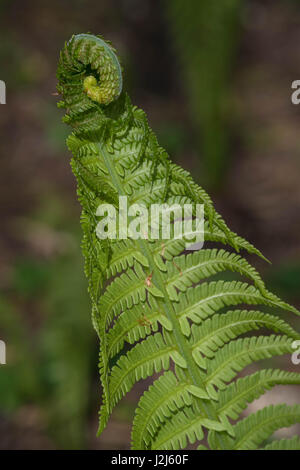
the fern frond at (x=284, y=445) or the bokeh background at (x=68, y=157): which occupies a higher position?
the bokeh background at (x=68, y=157)

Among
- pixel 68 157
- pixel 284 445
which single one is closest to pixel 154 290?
pixel 284 445

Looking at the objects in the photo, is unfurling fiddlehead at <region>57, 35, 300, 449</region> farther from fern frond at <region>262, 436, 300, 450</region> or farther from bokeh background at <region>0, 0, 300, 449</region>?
bokeh background at <region>0, 0, 300, 449</region>

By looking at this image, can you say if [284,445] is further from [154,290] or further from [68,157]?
[68,157]

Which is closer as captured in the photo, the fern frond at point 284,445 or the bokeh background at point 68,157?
the fern frond at point 284,445

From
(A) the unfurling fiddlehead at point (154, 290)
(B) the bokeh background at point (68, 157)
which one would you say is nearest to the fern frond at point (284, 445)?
(A) the unfurling fiddlehead at point (154, 290)

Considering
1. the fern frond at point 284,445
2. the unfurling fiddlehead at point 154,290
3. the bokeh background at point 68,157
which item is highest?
the bokeh background at point 68,157

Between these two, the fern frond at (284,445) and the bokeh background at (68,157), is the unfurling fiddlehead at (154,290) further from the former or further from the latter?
the bokeh background at (68,157)
